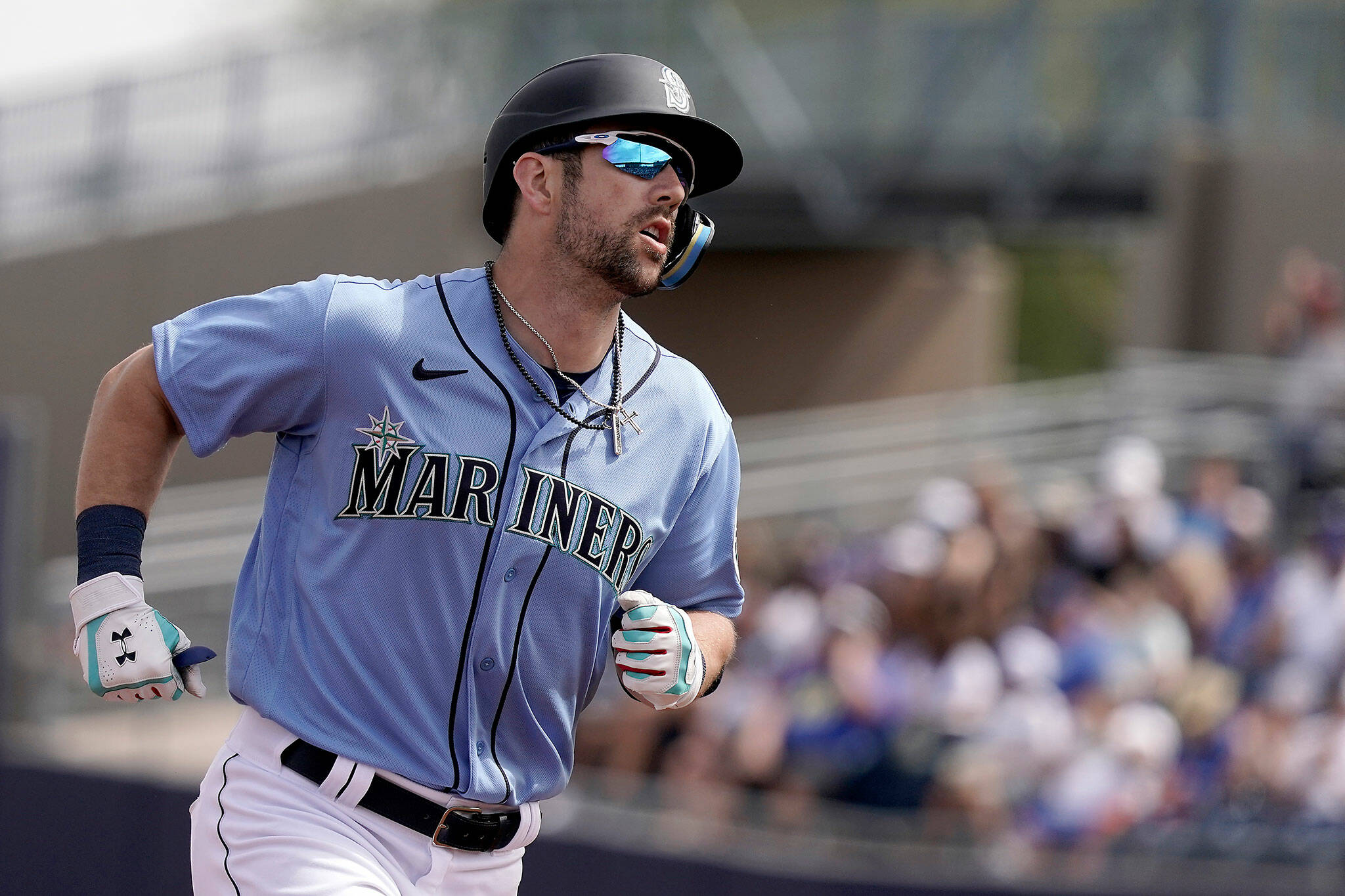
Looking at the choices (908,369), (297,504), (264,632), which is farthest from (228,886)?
(908,369)

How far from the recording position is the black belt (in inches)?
98.9

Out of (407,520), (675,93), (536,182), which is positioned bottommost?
(407,520)

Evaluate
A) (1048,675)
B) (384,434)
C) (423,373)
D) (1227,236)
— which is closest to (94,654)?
(384,434)

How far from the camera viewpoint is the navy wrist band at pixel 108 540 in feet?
8.06

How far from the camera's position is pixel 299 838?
2477 mm

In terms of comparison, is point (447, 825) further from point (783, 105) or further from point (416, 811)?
point (783, 105)

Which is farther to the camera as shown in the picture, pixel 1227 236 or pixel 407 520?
pixel 1227 236

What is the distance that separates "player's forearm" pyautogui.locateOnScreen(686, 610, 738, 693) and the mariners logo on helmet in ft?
2.75

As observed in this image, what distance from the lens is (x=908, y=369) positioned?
44.1 feet

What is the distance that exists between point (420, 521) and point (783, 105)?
33.4 feet

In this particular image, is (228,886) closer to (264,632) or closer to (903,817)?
(264,632)

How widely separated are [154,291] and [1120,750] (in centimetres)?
831

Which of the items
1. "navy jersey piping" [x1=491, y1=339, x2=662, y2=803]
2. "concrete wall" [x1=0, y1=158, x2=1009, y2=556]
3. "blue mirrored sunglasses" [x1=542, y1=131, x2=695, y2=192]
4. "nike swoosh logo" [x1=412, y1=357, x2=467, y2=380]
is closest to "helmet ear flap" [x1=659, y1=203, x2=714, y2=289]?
"blue mirrored sunglasses" [x1=542, y1=131, x2=695, y2=192]

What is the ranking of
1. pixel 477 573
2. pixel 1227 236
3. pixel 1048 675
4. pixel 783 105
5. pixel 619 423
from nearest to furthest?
pixel 477 573
pixel 619 423
pixel 1048 675
pixel 1227 236
pixel 783 105
